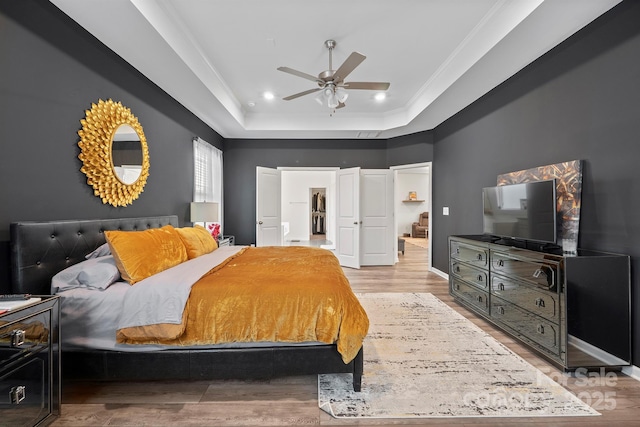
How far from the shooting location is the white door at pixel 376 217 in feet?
Answer: 19.5

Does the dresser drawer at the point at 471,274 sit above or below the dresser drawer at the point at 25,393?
above

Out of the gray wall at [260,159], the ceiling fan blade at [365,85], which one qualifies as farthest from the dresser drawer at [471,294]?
the gray wall at [260,159]

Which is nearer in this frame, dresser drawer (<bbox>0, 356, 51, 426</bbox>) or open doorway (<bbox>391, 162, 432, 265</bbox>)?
dresser drawer (<bbox>0, 356, 51, 426</bbox>)

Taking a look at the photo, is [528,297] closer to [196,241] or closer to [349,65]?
[349,65]

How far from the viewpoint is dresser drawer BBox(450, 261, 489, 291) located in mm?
2990

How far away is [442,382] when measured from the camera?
1.98 metres

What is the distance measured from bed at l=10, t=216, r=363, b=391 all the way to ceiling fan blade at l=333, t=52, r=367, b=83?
225 centimetres

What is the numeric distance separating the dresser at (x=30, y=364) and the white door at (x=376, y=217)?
4.94 metres

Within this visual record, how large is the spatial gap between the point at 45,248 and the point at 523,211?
3.82 m

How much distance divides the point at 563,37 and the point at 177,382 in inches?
165

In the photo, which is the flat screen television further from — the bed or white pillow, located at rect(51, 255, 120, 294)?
white pillow, located at rect(51, 255, 120, 294)

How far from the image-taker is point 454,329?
2.82 meters

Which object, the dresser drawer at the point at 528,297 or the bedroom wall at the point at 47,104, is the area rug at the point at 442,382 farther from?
the bedroom wall at the point at 47,104

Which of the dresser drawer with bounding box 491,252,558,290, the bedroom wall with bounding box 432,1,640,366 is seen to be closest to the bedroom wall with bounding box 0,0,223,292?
the dresser drawer with bounding box 491,252,558,290
